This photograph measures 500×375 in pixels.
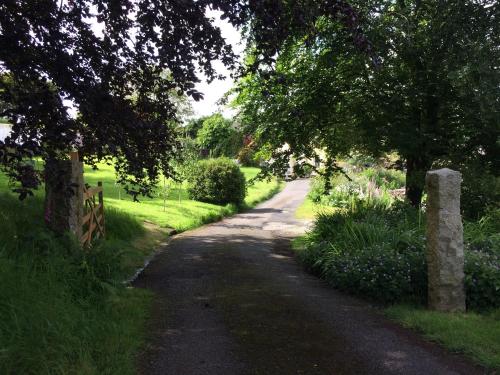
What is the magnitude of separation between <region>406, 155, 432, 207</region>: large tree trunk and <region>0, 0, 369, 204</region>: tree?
6311mm

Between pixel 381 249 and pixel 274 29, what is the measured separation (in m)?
4.31

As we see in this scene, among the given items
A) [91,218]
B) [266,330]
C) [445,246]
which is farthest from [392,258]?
[91,218]

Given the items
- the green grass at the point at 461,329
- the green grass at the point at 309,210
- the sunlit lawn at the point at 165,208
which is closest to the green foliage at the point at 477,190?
the green grass at the point at 461,329

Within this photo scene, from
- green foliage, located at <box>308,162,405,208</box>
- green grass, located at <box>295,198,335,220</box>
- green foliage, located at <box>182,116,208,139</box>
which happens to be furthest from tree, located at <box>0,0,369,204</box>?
green grass, located at <box>295,198,335,220</box>

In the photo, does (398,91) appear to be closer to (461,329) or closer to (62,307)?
(461,329)

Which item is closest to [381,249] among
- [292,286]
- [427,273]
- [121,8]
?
[427,273]

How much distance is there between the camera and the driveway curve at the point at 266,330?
4715mm

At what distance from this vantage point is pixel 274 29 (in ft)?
18.7

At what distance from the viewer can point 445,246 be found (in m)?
6.70

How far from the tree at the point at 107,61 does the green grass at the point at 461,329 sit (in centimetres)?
352

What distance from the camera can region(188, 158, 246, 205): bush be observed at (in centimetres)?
2609

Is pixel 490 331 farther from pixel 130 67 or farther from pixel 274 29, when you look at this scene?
pixel 130 67

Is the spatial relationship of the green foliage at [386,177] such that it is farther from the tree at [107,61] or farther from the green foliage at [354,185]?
the tree at [107,61]

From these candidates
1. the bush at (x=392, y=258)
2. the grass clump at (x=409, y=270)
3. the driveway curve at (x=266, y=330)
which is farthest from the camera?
the bush at (x=392, y=258)
